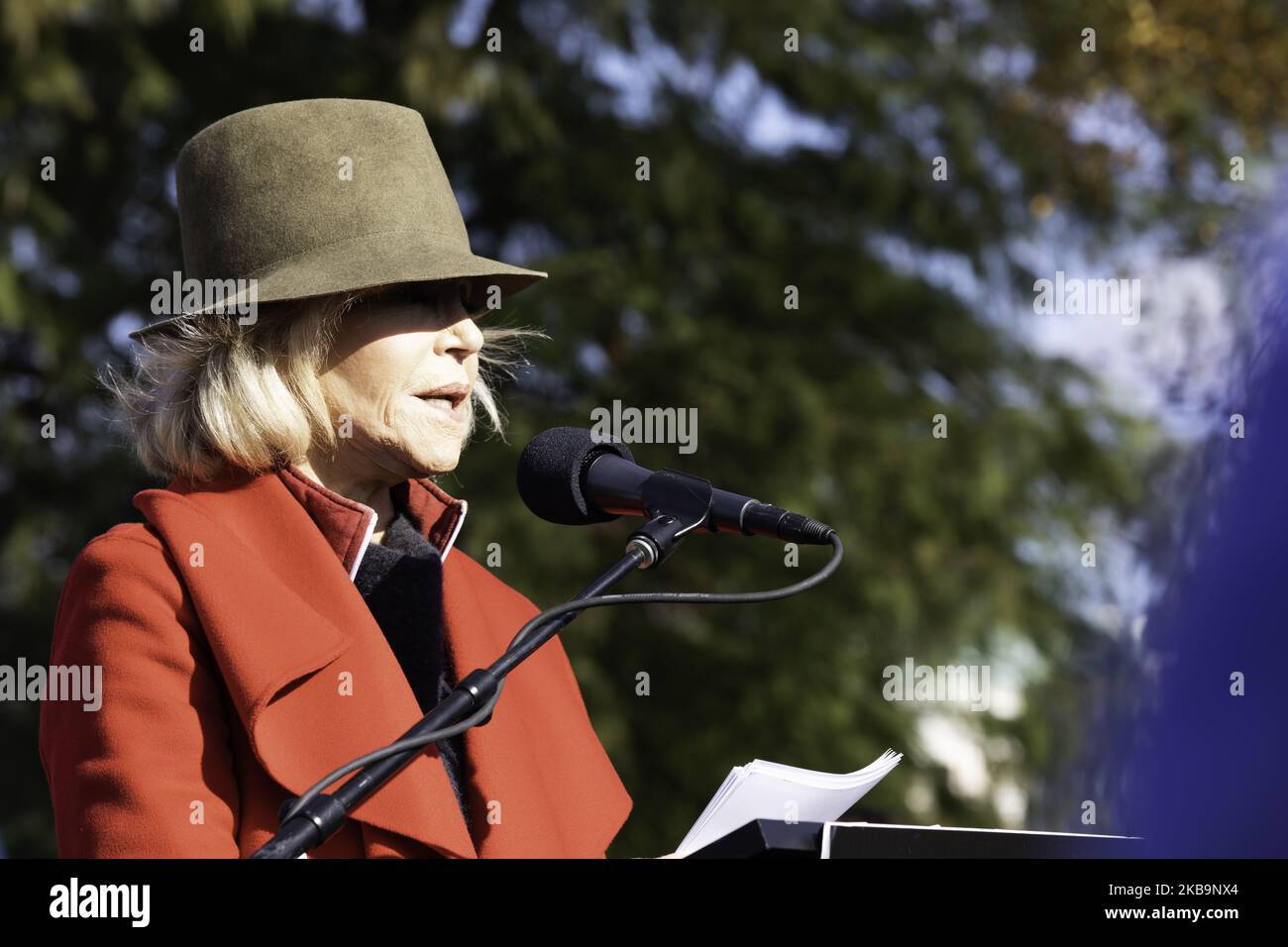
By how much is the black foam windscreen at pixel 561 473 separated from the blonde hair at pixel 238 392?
0.39 meters

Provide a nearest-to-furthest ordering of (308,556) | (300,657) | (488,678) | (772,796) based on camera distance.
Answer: (488,678)
(772,796)
(300,657)
(308,556)

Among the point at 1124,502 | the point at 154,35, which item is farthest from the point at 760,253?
the point at 154,35

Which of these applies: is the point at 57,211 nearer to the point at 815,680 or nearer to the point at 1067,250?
the point at 815,680

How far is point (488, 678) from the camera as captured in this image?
155cm

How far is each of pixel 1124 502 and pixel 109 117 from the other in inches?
174

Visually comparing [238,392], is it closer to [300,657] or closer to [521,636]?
[300,657]

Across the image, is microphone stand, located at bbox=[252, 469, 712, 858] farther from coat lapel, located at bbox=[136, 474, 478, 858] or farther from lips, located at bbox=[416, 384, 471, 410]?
lips, located at bbox=[416, 384, 471, 410]

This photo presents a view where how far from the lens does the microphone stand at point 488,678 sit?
1402 millimetres

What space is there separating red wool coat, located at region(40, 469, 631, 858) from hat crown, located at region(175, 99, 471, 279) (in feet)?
1.15

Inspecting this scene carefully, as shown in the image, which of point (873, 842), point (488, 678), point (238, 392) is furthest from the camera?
point (238, 392)

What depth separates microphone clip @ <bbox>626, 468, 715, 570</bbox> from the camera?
68.2 inches

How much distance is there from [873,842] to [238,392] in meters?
1.18

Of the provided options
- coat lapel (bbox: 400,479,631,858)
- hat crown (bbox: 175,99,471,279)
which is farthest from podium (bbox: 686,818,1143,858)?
hat crown (bbox: 175,99,471,279)

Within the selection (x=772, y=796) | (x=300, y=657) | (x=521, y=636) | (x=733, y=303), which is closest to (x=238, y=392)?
(x=300, y=657)
